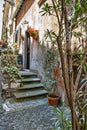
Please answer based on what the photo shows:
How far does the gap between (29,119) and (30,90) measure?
2.02 m

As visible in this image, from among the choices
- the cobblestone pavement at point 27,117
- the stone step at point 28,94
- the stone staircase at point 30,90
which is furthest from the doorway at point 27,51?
the cobblestone pavement at point 27,117

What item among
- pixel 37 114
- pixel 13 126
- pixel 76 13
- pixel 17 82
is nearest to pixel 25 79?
pixel 17 82

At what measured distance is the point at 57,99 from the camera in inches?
204

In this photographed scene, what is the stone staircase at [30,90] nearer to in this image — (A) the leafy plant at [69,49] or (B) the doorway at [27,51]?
(B) the doorway at [27,51]

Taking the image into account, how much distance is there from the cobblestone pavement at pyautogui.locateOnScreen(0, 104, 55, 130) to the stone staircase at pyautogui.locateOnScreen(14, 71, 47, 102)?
768mm

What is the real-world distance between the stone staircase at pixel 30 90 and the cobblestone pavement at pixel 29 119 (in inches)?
30.2

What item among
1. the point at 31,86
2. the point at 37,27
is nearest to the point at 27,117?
the point at 31,86

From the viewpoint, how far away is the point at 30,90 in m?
6.03

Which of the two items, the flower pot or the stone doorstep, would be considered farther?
the flower pot

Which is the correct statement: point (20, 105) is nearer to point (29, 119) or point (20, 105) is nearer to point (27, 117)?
point (27, 117)

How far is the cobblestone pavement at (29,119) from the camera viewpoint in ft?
11.9

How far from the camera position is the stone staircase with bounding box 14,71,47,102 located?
18.2 feet

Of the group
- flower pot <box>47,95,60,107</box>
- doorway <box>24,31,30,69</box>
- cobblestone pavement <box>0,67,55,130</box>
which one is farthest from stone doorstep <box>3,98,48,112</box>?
doorway <box>24,31,30,69</box>

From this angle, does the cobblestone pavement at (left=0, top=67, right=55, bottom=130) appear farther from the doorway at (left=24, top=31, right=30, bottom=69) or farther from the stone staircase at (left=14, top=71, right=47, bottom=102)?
the doorway at (left=24, top=31, right=30, bottom=69)
